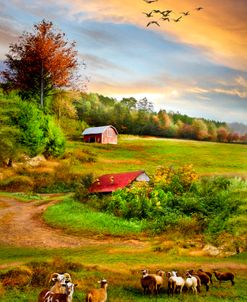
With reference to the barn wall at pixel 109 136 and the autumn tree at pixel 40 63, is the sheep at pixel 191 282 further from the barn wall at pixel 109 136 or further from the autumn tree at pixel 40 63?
the autumn tree at pixel 40 63

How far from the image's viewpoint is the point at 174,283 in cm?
671

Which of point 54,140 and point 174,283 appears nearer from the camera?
point 174,283

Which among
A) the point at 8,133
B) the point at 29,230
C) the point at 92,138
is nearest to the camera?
the point at 29,230

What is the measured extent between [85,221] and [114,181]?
0.89 meters

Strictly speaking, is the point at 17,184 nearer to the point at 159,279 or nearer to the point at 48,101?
the point at 48,101

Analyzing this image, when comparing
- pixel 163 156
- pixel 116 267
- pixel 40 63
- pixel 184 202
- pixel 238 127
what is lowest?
pixel 116 267

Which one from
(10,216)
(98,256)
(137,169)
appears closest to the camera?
(98,256)

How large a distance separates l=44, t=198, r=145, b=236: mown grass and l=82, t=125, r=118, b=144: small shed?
1065mm

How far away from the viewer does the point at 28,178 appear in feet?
30.5

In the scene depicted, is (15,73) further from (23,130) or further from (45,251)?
(45,251)

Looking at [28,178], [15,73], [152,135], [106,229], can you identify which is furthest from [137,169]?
[15,73]

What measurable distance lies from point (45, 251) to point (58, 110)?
2511mm

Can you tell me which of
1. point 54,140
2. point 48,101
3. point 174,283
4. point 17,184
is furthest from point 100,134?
point 174,283

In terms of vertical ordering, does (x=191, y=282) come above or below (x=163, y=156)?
below
